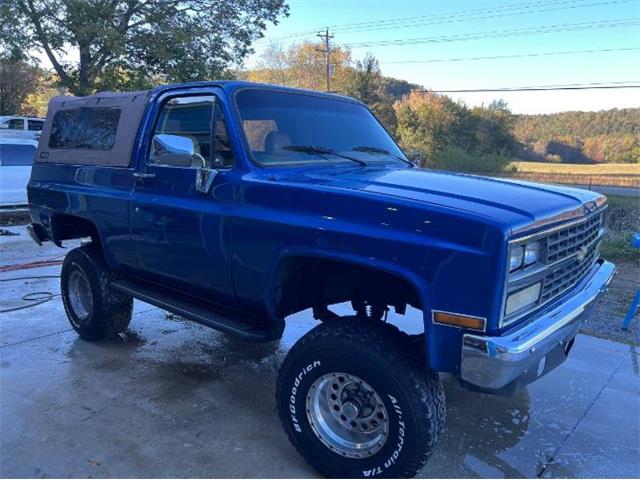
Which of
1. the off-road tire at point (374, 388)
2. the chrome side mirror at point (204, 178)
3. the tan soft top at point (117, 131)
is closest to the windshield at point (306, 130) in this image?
the chrome side mirror at point (204, 178)

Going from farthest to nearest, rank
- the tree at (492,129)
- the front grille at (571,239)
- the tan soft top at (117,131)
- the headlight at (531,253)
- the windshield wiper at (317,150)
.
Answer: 1. the tree at (492,129)
2. the tan soft top at (117,131)
3. the windshield wiper at (317,150)
4. the front grille at (571,239)
5. the headlight at (531,253)

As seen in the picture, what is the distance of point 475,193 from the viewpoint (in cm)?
291

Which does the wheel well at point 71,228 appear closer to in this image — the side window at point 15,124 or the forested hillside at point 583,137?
the side window at point 15,124

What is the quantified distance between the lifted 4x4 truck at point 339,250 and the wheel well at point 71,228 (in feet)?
1.09

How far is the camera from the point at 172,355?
471cm

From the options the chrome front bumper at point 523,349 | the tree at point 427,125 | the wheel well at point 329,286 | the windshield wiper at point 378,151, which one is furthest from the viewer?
the tree at point 427,125

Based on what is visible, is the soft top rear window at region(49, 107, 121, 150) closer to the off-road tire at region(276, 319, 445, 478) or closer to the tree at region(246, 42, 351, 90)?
the off-road tire at region(276, 319, 445, 478)

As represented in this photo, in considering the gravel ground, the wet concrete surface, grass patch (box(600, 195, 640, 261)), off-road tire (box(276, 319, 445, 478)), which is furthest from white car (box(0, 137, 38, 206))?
grass patch (box(600, 195, 640, 261))

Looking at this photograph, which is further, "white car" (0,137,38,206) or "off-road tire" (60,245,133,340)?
"white car" (0,137,38,206)

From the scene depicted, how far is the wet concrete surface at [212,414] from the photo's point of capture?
3121 millimetres

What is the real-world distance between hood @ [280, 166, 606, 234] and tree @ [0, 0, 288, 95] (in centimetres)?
1953

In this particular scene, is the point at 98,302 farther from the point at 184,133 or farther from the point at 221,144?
the point at 221,144

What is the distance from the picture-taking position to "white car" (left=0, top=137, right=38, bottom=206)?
483 inches

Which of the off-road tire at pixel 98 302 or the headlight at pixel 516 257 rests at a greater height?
the headlight at pixel 516 257
